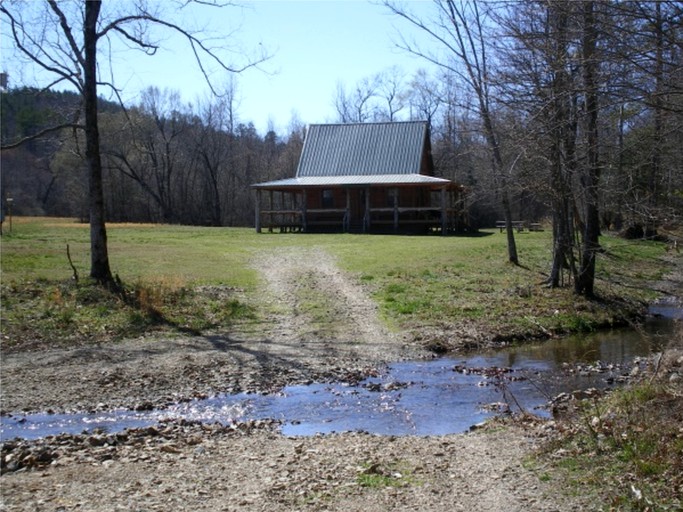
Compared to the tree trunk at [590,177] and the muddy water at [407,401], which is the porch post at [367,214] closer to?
the tree trunk at [590,177]

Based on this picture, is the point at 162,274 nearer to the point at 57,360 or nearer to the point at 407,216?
the point at 57,360

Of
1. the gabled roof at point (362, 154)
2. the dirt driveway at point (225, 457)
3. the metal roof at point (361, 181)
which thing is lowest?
the dirt driveway at point (225, 457)

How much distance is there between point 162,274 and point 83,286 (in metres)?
3.58

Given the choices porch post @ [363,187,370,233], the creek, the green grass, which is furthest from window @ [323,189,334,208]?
the green grass

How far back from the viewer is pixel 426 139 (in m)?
47.4

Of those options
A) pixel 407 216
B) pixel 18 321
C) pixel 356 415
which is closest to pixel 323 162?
pixel 407 216

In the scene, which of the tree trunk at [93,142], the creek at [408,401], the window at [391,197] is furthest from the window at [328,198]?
the creek at [408,401]

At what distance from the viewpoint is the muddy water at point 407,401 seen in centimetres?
922

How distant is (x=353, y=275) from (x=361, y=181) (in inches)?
749

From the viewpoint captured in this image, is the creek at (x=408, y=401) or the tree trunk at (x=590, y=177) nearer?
the tree trunk at (x=590, y=177)

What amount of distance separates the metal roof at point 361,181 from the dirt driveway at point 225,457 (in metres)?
27.5

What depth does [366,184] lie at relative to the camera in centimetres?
4034

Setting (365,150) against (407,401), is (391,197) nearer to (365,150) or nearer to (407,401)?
(365,150)

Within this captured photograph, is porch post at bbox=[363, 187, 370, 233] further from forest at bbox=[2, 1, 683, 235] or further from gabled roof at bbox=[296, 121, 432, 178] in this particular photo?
forest at bbox=[2, 1, 683, 235]
